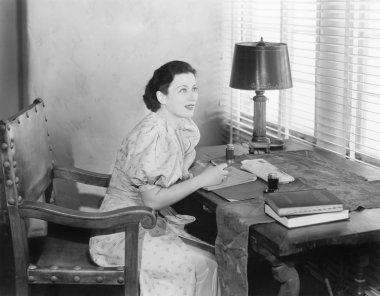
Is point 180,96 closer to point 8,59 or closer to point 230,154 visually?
point 230,154

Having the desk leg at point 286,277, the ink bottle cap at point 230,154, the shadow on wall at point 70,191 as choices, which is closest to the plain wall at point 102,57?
the shadow on wall at point 70,191

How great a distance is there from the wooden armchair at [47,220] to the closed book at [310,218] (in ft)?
1.61

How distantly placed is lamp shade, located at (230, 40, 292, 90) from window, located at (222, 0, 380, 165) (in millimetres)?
211

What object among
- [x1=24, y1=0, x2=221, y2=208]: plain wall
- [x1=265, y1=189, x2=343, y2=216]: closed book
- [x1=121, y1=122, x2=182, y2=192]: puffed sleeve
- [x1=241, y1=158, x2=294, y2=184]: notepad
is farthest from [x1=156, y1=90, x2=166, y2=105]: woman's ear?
[x1=24, y1=0, x2=221, y2=208]: plain wall

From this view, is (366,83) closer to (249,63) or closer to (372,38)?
(372,38)

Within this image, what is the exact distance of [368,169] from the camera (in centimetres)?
261

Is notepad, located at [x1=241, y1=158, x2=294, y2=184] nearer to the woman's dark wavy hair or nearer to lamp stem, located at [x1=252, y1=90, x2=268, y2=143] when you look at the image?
lamp stem, located at [x1=252, y1=90, x2=268, y2=143]

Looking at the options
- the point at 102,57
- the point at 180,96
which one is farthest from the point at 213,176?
the point at 102,57

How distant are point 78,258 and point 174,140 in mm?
603

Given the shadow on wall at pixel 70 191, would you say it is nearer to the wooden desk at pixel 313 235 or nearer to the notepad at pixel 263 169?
the notepad at pixel 263 169

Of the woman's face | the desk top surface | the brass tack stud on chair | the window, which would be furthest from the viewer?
the window

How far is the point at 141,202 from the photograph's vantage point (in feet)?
8.29

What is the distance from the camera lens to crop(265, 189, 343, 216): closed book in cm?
200

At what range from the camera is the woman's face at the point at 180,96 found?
2547 mm
